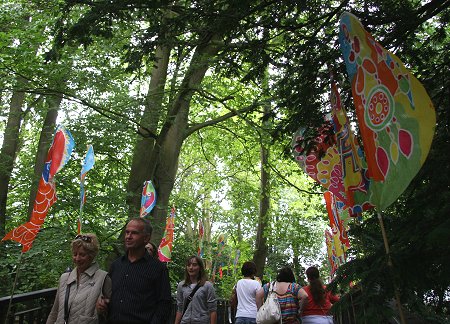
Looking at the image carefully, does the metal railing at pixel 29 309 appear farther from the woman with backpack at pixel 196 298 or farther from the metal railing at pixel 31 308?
the woman with backpack at pixel 196 298

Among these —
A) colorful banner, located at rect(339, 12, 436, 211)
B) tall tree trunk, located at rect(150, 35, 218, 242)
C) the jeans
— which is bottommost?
the jeans

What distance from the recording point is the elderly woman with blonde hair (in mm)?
3295

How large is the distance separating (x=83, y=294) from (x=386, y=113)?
2.54 metres

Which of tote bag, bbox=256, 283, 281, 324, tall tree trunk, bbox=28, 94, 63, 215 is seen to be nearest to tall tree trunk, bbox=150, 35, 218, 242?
tall tree trunk, bbox=28, 94, 63, 215

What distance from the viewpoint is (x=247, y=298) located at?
647 cm

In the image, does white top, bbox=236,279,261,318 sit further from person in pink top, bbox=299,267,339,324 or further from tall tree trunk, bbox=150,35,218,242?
tall tree trunk, bbox=150,35,218,242

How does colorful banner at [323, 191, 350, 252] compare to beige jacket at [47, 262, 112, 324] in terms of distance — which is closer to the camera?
beige jacket at [47, 262, 112, 324]

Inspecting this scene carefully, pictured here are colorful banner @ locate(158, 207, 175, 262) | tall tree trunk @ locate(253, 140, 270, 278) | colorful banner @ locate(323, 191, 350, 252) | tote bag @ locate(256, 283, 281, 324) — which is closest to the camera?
tote bag @ locate(256, 283, 281, 324)

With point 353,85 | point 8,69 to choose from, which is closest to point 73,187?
point 8,69

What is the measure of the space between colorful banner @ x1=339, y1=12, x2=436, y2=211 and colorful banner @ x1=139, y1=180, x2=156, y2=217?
7.61 metres

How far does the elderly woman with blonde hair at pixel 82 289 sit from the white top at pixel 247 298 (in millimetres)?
3378

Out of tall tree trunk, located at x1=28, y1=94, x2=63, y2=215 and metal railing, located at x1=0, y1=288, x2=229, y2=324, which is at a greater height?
tall tree trunk, located at x1=28, y1=94, x2=63, y2=215

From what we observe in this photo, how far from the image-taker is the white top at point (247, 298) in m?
6.39

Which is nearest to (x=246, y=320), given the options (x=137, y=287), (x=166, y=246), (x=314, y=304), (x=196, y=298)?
(x=314, y=304)
